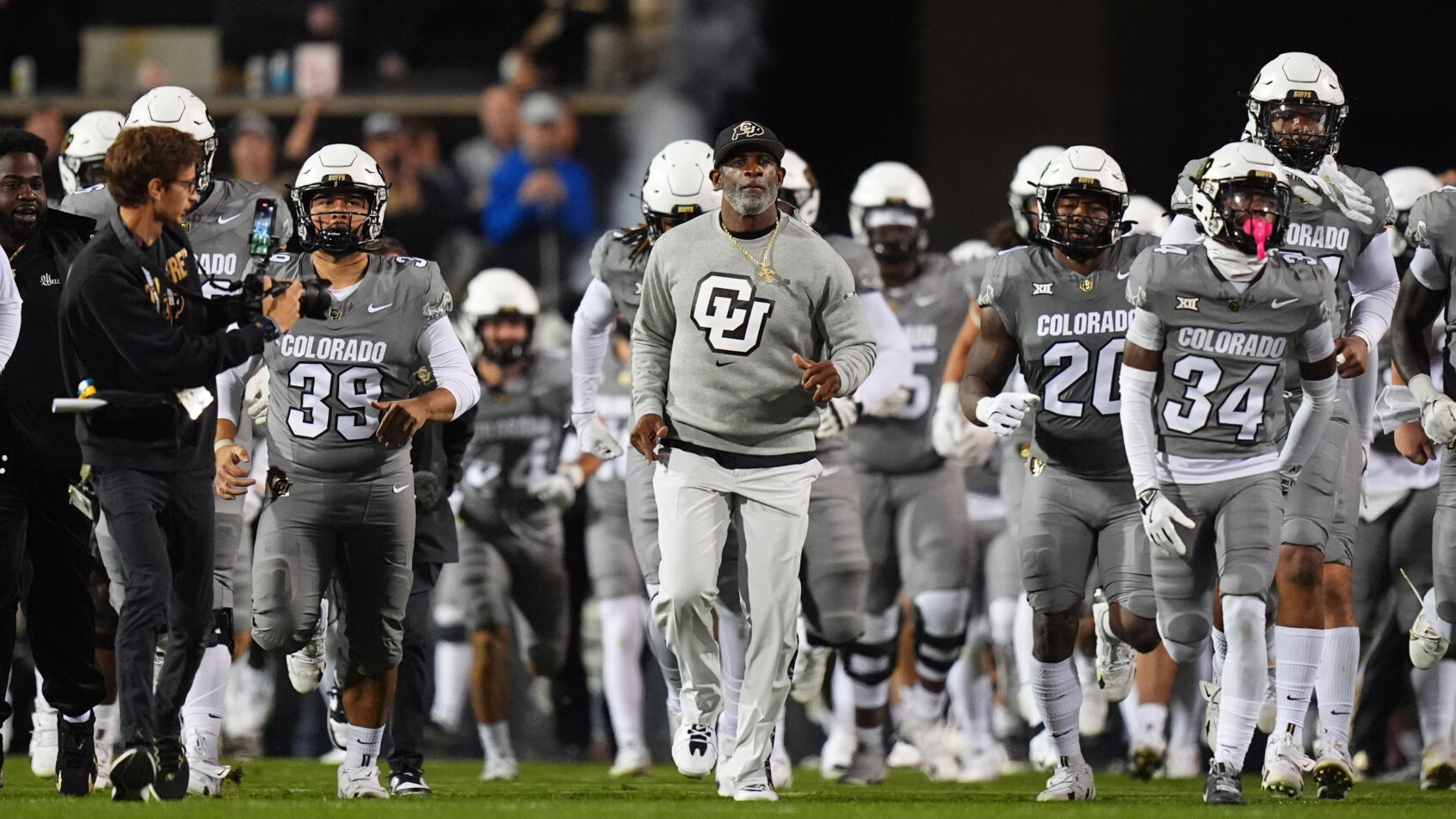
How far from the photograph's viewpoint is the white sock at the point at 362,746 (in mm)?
6422

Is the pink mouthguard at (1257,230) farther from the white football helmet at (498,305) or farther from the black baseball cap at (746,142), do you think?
the white football helmet at (498,305)

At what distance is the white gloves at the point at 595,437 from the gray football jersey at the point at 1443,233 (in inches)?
101

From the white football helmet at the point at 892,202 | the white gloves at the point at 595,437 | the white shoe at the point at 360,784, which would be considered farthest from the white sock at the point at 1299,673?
the white football helmet at the point at 892,202

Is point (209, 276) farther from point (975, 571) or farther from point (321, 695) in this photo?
point (975, 571)

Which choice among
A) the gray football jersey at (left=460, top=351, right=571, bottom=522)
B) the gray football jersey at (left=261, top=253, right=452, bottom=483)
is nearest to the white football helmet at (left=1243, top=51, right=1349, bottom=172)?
the gray football jersey at (left=261, top=253, right=452, bottom=483)

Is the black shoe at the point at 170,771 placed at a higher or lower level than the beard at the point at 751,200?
lower

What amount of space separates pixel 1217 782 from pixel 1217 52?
6182 millimetres

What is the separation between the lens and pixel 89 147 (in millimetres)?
7594

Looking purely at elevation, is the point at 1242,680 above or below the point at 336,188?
below

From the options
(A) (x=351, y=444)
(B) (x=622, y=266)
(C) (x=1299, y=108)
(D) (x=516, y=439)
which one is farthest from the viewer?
(D) (x=516, y=439)

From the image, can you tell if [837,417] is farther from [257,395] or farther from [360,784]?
[360,784]

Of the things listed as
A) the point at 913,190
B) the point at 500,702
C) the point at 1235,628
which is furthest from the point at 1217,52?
the point at 1235,628

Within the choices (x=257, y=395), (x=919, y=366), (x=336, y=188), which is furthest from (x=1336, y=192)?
(x=257, y=395)

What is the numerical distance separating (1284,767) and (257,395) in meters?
3.35
